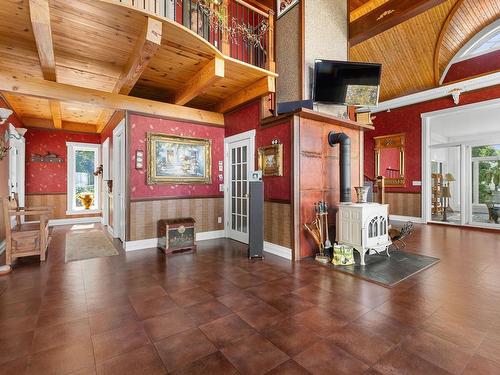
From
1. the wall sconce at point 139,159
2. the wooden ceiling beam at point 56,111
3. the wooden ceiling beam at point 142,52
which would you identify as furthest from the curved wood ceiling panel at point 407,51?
the wooden ceiling beam at point 56,111

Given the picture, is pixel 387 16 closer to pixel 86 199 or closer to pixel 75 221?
pixel 86 199

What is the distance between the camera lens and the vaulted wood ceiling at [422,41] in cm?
566

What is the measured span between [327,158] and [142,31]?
10.5 feet

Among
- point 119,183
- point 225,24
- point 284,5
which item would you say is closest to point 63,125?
point 119,183

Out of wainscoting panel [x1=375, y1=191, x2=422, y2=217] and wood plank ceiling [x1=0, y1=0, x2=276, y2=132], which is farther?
wainscoting panel [x1=375, y1=191, x2=422, y2=217]

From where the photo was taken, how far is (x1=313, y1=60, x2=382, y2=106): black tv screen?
4168 mm

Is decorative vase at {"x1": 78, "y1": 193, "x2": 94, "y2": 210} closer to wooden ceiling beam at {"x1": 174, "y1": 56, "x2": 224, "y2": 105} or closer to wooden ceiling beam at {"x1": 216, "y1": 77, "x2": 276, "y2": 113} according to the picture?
wooden ceiling beam at {"x1": 174, "y1": 56, "x2": 224, "y2": 105}

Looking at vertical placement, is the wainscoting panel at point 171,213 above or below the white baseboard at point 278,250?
above

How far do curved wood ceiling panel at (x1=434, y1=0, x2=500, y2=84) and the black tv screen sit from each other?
127 inches

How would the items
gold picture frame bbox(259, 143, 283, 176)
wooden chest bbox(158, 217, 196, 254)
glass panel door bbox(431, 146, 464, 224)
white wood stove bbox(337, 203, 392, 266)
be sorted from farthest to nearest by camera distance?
1. glass panel door bbox(431, 146, 464, 224)
2. wooden chest bbox(158, 217, 196, 254)
3. gold picture frame bbox(259, 143, 283, 176)
4. white wood stove bbox(337, 203, 392, 266)

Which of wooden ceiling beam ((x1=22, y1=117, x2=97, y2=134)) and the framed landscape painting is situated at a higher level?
wooden ceiling beam ((x1=22, y1=117, x2=97, y2=134))

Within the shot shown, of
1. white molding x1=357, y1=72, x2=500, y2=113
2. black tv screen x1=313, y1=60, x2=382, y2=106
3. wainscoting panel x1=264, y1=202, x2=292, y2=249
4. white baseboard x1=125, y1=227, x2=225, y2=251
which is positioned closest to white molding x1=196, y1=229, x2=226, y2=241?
white baseboard x1=125, y1=227, x2=225, y2=251

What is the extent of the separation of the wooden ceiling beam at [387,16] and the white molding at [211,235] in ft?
15.2

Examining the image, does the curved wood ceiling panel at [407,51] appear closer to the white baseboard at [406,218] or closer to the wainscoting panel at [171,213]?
the white baseboard at [406,218]
